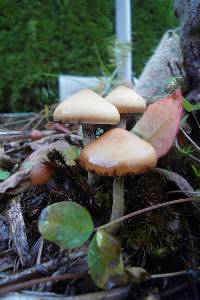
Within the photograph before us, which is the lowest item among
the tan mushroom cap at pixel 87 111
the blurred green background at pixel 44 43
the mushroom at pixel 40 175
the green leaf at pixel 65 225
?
the blurred green background at pixel 44 43

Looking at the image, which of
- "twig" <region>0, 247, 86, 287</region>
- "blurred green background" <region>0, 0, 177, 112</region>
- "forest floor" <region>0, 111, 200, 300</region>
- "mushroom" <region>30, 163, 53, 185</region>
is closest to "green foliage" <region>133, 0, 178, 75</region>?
"blurred green background" <region>0, 0, 177, 112</region>

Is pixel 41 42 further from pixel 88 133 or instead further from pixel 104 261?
pixel 104 261

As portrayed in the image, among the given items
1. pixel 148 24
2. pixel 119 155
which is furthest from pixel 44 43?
pixel 119 155

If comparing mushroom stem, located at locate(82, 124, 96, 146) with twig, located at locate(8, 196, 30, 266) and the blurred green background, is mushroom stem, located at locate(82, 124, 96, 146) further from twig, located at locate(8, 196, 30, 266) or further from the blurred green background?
the blurred green background

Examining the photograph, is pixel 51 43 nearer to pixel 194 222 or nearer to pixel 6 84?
pixel 6 84

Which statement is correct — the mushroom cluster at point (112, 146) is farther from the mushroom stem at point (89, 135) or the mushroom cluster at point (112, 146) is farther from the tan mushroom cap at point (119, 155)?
the mushroom stem at point (89, 135)

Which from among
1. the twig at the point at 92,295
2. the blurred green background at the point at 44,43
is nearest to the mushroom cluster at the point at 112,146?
the twig at the point at 92,295
